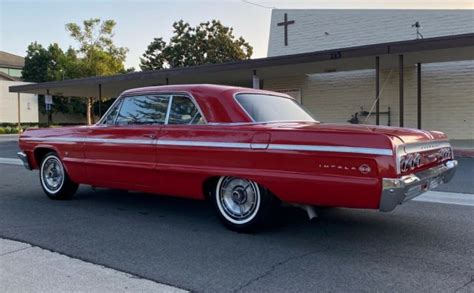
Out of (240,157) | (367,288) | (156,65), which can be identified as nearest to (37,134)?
(240,157)

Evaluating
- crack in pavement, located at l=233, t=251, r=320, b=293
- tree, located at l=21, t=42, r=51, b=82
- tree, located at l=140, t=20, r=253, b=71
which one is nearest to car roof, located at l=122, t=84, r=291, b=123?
crack in pavement, located at l=233, t=251, r=320, b=293

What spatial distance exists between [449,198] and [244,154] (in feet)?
13.4

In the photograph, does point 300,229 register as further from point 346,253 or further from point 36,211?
point 36,211

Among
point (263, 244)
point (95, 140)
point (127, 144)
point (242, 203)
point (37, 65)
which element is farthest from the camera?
point (37, 65)

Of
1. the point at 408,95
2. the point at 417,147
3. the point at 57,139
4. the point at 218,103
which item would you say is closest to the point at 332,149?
the point at 417,147

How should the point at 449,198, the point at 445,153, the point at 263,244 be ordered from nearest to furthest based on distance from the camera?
the point at 263,244, the point at 445,153, the point at 449,198

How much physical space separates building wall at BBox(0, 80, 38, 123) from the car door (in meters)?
37.7

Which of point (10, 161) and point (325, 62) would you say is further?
point (325, 62)

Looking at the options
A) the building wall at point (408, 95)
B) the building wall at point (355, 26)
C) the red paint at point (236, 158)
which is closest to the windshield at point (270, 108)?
the red paint at point (236, 158)

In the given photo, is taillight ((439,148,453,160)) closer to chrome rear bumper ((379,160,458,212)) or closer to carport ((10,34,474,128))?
chrome rear bumper ((379,160,458,212))

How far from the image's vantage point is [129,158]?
5.95m

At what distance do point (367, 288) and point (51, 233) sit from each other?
354 cm

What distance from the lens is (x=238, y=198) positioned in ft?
16.8

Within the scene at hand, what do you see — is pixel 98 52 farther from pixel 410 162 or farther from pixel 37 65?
pixel 410 162
